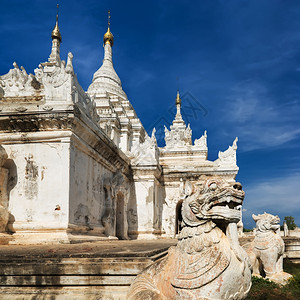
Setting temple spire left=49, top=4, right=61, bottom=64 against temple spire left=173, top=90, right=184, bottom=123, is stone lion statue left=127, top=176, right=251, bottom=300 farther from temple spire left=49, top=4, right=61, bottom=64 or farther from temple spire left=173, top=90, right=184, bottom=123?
temple spire left=173, top=90, right=184, bottom=123

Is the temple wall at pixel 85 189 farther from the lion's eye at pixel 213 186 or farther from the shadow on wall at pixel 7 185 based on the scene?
the lion's eye at pixel 213 186

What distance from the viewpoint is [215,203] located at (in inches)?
127

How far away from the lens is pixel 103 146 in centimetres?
1128

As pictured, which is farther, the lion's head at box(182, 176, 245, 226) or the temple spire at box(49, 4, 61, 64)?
the temple spire at box(49, 4, 61, 64)

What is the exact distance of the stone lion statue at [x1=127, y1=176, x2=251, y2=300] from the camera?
299cm

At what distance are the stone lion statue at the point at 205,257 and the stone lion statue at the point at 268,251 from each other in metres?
4.68

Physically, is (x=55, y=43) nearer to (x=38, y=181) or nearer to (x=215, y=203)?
(x=38, y=181)

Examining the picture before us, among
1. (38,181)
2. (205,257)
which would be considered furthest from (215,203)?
(38,181)

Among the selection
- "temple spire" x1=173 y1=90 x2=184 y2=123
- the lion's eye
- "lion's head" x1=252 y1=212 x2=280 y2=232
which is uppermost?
"temple spire" x1=173 y1=90 x2=184 y2=123

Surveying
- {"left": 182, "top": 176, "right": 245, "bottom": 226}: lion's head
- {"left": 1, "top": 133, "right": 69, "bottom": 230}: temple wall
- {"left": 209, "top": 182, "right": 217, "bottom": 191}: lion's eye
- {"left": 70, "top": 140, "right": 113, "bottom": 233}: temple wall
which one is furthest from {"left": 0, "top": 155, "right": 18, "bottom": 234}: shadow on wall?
{"left": 209, "top": 182, "right": 217, "bottom": 191}: lion's eye

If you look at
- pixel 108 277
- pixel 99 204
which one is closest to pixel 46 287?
pixel 108 277

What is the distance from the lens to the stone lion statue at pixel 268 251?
293 inches

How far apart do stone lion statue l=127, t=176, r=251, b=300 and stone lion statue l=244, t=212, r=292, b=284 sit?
4.68 meters

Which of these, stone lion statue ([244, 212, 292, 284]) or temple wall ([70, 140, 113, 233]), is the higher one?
temple wall ([70, 140, 113, 233])
